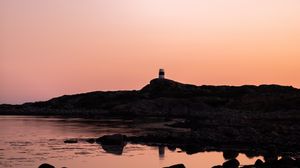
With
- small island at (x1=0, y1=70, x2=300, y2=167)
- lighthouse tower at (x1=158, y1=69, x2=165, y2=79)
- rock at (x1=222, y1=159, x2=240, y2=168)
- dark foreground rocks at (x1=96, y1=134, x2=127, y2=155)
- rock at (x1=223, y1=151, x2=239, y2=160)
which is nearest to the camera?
rock at (x1=222, y1=159, x2=240, y2=168)

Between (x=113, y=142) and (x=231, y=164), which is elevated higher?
(x=113, y=142)

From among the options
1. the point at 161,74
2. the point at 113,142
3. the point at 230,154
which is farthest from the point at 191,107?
the point at 230,154

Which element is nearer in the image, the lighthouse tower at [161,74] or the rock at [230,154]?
the rock at [230,154]

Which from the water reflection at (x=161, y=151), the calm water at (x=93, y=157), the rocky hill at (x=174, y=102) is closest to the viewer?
the calm water at (x=93, y=157)

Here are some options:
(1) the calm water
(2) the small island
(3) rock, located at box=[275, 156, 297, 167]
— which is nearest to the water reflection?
(1) the calm water

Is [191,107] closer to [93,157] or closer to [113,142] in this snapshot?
[113,142]

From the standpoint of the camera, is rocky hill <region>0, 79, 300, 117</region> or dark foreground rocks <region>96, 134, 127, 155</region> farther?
rocky hill <region>0, 79, 300, 117</region>

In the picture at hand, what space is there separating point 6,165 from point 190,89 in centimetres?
12535

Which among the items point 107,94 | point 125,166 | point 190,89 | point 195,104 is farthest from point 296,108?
point 125,166

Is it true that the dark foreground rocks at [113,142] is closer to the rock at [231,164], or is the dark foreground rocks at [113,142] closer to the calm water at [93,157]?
the calm water at [93,157]

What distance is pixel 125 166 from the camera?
31922mm

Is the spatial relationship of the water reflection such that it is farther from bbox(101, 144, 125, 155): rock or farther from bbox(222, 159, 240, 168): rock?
bbox(222, 159, 240, 168): rock

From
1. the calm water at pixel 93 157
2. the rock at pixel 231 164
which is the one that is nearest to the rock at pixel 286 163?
the rock at pixel 231 164

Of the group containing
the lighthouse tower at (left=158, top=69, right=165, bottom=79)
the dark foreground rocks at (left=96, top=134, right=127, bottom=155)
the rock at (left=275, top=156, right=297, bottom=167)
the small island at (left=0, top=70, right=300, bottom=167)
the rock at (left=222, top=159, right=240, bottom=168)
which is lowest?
the rock at (left=222, top=159, right=240, bottom=168)
